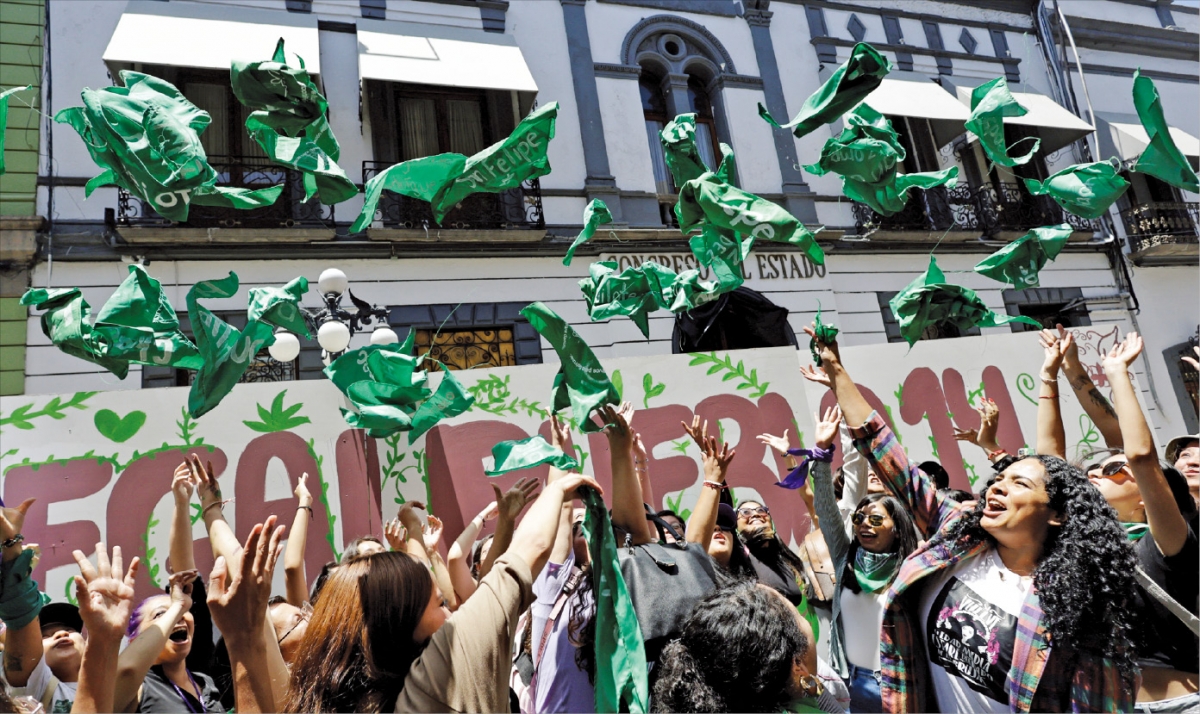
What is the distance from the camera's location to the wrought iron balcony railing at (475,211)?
1009cm

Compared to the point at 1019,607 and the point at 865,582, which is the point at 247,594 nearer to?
the point at 1019,607

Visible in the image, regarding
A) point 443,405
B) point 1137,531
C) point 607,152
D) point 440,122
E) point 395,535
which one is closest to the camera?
point 1137,531

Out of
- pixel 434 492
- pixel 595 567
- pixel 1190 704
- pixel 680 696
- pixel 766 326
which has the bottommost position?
pixel 1190 704

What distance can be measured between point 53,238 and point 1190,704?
33.3ft

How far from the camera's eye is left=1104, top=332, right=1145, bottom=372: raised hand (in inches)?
114

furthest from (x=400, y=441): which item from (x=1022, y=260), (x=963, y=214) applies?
(x=963, y=214)

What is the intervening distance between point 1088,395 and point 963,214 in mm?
10204

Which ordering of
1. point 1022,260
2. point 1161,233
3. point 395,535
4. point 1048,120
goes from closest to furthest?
point 395,535 < point 1022,260 < point 1048,120 < point 1161,233

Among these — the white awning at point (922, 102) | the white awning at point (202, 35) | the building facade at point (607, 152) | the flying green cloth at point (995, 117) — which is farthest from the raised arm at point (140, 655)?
the white awning at point (922, 102)

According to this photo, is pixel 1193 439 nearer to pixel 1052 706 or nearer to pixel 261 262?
pixel 1052 706

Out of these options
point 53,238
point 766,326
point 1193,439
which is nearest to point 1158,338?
point 766,326

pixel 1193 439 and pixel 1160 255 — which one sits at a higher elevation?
pixel 1160 255

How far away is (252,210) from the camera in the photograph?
969 cm

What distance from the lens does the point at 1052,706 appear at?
2223 mm
